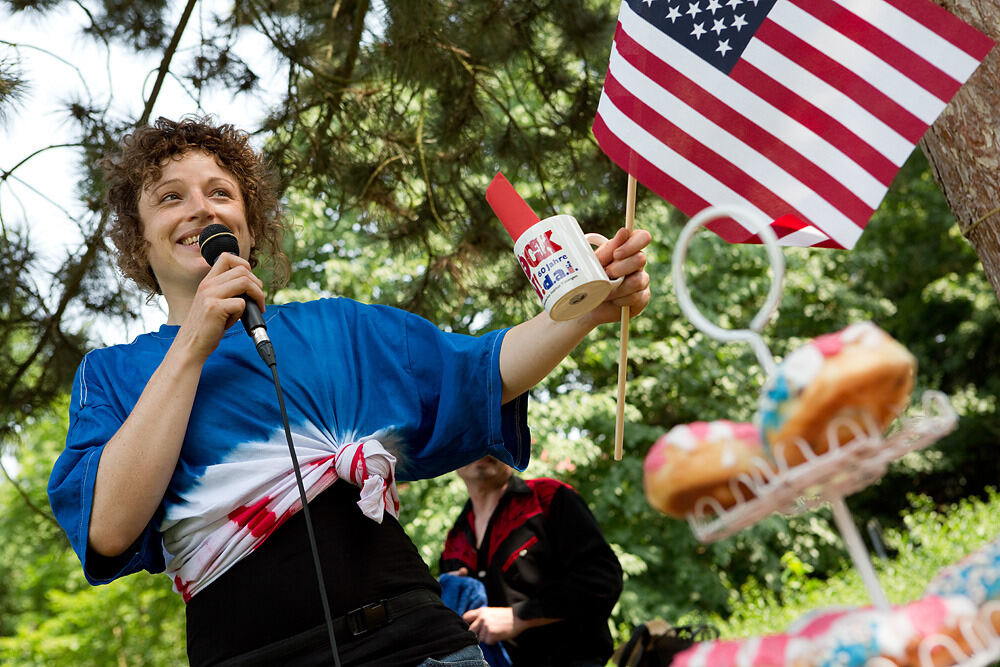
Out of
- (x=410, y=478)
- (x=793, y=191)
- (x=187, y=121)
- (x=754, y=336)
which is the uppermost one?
(x=187, y=121)

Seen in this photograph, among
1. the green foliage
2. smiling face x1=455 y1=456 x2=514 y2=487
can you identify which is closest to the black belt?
smiling face x1=455 y1=456 x2=514 y2=487

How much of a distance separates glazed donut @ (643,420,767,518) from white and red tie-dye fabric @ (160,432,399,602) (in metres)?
0.77

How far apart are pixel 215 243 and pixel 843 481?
3.87 feet

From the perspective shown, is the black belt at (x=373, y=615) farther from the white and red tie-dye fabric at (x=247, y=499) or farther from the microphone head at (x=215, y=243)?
the microphone head at (x=215, y=243)

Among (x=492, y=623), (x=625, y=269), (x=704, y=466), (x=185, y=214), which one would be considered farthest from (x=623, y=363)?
(x=492, y=623)

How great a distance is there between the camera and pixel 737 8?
178cm

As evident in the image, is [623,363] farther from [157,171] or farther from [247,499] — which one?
[157,171]

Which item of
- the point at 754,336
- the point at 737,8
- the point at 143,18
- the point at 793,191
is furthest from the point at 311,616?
the point at 143,18

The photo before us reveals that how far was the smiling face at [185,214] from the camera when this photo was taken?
1.69 m

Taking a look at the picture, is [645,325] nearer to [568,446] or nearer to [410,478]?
[568,446]

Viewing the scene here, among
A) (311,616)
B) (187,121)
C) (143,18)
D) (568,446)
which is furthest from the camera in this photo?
(568,446)

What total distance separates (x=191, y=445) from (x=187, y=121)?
2.54 ft

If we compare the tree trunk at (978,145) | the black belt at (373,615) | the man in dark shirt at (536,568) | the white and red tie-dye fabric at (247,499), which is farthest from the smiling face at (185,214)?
the man in dark shirt at (536,568)

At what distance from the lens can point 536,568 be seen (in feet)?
10.7
